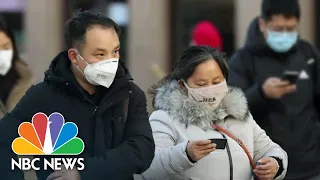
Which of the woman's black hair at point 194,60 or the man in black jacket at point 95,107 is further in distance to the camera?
the woman's black hair at point 194,60

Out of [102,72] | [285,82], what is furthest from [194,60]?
[285,82]

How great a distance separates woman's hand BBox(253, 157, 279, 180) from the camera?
11.6 ft

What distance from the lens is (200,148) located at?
3336 millimetres

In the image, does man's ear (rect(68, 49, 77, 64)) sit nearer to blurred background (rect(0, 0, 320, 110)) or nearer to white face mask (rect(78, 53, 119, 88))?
white face mask (rect(78, 53, 119, 88))

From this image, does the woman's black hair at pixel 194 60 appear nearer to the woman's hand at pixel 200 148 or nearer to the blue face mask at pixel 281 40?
the woman's hand at pixel 200 148

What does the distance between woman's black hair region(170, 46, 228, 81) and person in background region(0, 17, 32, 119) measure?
4.50 ft

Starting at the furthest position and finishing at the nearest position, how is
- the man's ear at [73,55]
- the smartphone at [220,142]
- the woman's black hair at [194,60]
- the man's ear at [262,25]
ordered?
the man's ear at [262,25]
the woman's black hair at [194,60]
the smartphone at [220,142]
the man's ear at [73,55]

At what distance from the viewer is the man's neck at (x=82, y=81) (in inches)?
130

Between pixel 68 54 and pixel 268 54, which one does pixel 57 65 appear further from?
pixel 268 54

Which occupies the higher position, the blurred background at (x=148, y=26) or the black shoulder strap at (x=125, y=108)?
the black shoulder strap at (x=125, y=108)

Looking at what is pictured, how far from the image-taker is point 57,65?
10.9ft

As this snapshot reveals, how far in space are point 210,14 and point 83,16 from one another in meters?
9.82

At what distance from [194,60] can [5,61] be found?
1674 millimetres

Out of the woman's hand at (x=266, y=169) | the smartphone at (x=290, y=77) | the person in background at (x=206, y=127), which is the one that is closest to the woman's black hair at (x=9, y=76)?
the person in background at (x=206, y=127)
